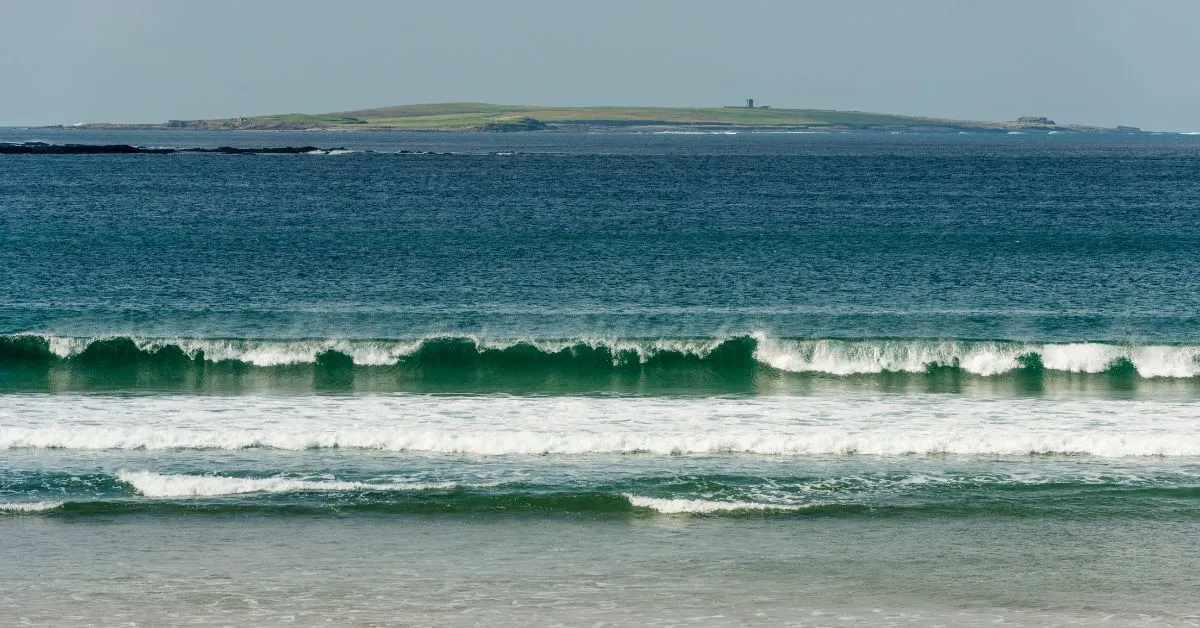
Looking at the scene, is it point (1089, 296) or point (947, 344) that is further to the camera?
point (1089, 296)

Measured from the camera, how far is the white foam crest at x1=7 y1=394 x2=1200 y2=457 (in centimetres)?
2142

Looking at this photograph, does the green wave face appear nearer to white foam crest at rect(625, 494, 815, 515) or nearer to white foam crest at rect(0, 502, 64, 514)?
white foam crest at rect(625, 494, 815, 515)

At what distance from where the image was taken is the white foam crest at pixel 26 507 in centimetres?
1769

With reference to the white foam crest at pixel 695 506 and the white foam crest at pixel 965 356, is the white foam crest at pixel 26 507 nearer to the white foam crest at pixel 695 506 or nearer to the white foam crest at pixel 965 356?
the white foam crest at pixel 695 506

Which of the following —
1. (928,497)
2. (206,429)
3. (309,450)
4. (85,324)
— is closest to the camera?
(928,497)

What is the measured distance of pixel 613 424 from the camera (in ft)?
77.2

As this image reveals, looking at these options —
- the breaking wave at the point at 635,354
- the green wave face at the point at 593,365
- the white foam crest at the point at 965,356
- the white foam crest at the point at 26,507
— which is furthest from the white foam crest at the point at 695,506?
the white foam crest at the point at 965,356

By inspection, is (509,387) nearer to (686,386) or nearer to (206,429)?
(686,386)

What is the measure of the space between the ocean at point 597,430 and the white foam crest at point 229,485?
69 mm

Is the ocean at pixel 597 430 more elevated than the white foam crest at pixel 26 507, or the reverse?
the ocean at pixel 597 430

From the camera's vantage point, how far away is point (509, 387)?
27.9 meters

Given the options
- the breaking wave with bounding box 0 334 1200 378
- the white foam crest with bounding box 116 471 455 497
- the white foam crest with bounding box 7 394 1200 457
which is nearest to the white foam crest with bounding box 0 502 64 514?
the white foam crest with bounding box 116 471 455 497

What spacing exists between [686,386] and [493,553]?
484 inches

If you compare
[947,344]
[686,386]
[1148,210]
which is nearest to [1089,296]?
[947,344]
